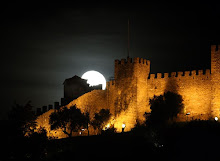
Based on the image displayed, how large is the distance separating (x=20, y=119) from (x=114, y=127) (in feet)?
31.8

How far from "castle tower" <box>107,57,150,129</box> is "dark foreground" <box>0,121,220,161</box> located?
3.25 m

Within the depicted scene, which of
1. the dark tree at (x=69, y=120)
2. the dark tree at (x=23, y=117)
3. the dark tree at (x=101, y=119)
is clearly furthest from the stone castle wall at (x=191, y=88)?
the dark tree at (x=23, y=117)

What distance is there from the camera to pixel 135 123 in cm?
3014

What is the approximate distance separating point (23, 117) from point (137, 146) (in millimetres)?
7091

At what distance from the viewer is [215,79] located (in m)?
27.6

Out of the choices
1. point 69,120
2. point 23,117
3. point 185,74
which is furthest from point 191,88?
point 23,117

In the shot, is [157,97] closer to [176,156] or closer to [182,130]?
[182,130]

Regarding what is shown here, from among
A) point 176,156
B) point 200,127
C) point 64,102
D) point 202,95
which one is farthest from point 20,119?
point 64,102

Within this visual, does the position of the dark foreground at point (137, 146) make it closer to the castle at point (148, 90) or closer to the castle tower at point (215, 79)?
the castle tower at point (215, 79)

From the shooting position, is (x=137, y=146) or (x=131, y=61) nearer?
(x=137, y=146)

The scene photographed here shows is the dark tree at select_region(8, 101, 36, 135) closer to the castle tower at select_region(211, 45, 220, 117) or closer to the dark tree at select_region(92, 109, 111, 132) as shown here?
the dark tree at select_region(92, 109, 111, 132)

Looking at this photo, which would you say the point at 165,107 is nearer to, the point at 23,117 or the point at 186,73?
the point at 186,73

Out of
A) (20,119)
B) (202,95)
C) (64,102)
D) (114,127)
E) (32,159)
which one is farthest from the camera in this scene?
(64,102)

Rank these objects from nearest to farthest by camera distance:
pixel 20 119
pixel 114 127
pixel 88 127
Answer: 1. pixel 20 119
2. pixel 114 127
3. pixel 88 127
